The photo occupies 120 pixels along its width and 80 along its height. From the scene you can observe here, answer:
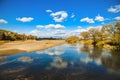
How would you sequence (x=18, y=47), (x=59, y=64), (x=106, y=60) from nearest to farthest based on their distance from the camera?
1. (x=59, y=64)
2. (x=106, y=60)
3. (x=18, y=47)

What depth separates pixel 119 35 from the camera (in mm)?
57156

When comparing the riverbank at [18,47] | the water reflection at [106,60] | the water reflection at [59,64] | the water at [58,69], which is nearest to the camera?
the water at [58,69]

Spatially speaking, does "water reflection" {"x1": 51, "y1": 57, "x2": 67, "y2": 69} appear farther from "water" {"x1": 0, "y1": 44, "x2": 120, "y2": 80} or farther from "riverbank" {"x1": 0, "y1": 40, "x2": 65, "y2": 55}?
"riverbank" {"x1": 0, "y1": 40, "x2": 65, "y2": 55}

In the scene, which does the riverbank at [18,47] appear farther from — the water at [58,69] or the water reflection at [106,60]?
the water reflection at [106,60]

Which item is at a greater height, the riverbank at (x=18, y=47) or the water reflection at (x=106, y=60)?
the riverbank at (x=18, y=47)

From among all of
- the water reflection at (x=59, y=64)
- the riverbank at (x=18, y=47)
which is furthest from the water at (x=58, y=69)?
the riverbank at (x=18, y=47)

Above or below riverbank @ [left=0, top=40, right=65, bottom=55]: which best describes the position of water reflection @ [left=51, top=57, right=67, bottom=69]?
below

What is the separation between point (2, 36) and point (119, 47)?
90.2m

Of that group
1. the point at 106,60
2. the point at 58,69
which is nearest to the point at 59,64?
the point at 58,69

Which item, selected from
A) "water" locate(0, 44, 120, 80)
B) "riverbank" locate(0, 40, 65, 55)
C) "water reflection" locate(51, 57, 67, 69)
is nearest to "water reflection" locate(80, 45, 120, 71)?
"water" locate(0, 44, 120, 80)

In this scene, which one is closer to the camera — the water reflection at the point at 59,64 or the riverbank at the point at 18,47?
the water reflection at the point at 59,64

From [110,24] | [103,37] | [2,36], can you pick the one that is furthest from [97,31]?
[2,36]

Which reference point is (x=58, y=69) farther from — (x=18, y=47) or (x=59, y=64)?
(x=18, y=47)

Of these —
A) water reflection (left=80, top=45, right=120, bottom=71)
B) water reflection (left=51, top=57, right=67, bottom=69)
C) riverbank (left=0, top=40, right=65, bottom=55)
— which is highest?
riverbank (left=0, top=40, right=65, bottom=55)
